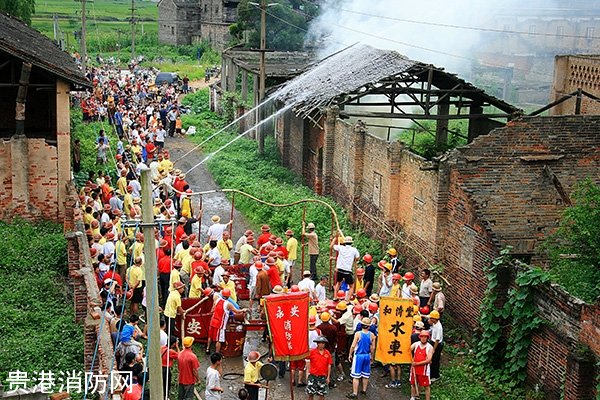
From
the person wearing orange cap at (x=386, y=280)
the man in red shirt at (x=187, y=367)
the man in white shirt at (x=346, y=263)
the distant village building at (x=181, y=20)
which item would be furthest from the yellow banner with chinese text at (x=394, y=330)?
the distant village building at (x=181, y=20)

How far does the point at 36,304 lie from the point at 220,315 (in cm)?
391

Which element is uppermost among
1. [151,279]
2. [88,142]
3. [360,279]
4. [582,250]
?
[151,279]

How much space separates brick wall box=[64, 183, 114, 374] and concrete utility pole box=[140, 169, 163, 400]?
8.09 ft

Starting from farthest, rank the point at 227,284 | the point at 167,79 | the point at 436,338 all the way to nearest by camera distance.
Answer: the point at 167,79 → the point at 227,284 → the point at 436,338

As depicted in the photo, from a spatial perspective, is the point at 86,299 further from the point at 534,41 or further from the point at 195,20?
the point at 195,20

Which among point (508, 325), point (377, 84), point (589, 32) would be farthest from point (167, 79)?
point (508, 325)

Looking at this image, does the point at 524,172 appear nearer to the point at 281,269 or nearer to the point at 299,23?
the point at 281,269

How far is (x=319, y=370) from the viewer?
46.5ft

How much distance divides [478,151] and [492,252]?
2.99 metres

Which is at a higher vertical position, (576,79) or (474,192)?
(576,79)

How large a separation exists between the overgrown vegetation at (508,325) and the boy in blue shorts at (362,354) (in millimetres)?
2315

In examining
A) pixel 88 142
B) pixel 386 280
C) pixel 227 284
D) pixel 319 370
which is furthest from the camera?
pixel 88 142

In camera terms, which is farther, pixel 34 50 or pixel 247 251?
pixel 34 50

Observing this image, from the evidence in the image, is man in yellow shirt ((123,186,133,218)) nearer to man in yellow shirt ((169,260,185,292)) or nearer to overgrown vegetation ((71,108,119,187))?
overgrown vegetation ((71,108,119,187))
